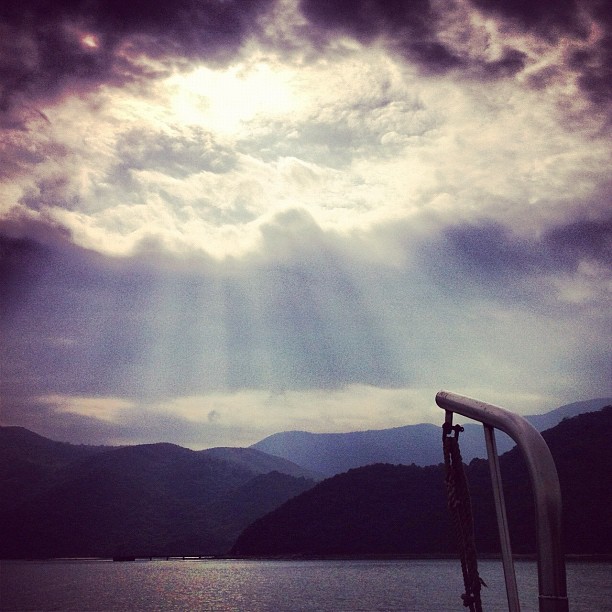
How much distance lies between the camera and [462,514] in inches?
204

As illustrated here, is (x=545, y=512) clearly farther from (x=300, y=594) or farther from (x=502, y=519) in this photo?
(x=300, y=594)

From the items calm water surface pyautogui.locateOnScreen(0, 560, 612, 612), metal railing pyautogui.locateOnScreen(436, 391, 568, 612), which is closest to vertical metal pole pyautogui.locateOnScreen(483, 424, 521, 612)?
metal railing pyautogui.locateOnScreen(436, 391, 568, 612)

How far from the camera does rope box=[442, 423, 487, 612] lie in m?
5.02

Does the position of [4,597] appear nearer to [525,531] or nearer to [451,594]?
[451,594]

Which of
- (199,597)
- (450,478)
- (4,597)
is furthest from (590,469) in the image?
(450,478)

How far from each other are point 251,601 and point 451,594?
41.0 metres

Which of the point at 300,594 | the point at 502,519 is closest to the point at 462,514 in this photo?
the point at 502,519

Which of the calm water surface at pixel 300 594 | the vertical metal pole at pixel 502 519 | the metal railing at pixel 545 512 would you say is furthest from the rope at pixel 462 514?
the calm water surface at pixel 300 594

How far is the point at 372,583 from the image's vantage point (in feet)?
547

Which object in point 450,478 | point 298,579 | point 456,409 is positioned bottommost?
point 298,579

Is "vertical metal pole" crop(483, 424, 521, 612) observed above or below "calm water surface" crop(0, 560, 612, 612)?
above

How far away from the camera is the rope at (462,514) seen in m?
5.02

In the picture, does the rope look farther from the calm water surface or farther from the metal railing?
the calm water surface

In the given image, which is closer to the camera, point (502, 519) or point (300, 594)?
point (502, 519)
